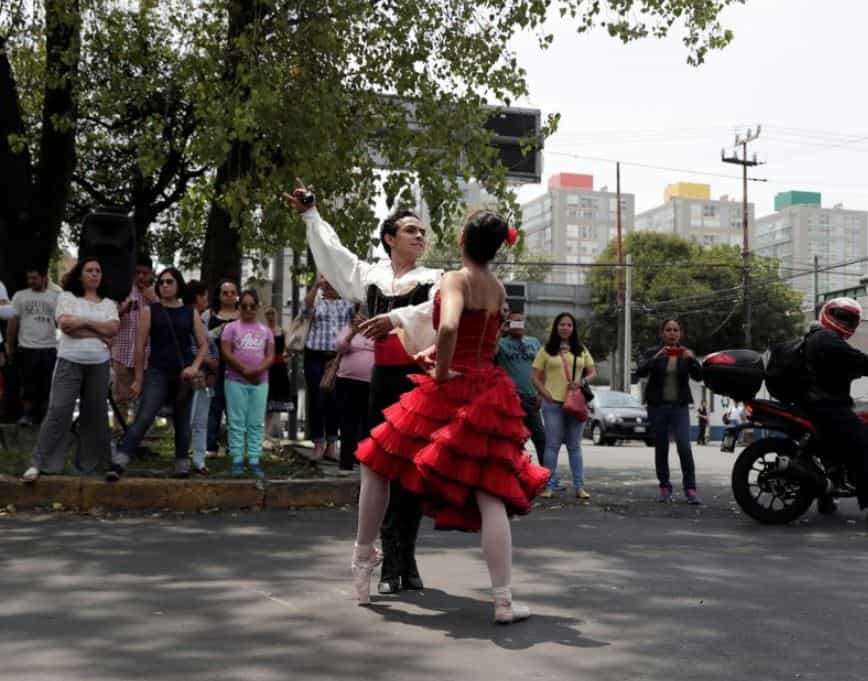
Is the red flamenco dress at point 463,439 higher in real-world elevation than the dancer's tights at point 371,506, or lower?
higher

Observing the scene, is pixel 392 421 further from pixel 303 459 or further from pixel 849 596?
pixel 303 459

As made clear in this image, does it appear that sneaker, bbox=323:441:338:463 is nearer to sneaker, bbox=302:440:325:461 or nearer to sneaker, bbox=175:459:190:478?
sneaker, bbox=302:440:325:461

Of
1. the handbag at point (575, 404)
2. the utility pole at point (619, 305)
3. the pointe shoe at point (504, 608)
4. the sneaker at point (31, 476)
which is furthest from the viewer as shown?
the utility pole at point (619, 305)

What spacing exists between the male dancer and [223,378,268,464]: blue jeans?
172 inches

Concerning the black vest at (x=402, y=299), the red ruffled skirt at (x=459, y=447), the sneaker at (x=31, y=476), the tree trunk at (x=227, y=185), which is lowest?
the sneaker at (x=31, y=476)

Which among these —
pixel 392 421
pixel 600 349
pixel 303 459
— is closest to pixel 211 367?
pixel 303 459

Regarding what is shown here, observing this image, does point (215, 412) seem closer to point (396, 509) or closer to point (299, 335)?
point (299, 335)

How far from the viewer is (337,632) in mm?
4676

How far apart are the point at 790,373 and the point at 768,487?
0.93 meters

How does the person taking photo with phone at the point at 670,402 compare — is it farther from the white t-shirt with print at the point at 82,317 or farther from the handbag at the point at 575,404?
the white t-shirt with print at the point at 82,317

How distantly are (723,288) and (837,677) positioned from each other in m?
61.4

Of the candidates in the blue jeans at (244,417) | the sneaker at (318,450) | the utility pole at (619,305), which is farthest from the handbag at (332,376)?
the utility pole at (619,305)

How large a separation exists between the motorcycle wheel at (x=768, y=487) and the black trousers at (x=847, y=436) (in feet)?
0.99

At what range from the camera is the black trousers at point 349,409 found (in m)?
10.1
